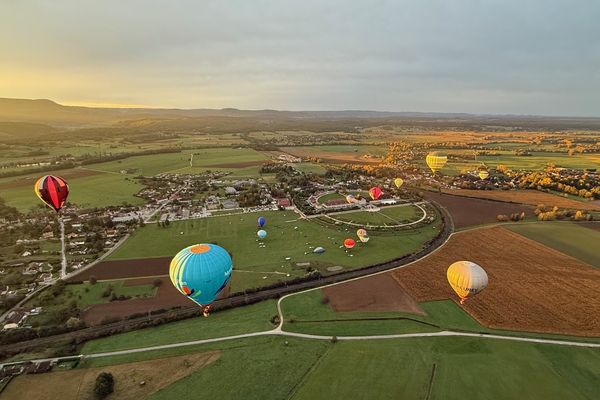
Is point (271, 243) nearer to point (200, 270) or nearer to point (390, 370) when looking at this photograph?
point (200, 270)

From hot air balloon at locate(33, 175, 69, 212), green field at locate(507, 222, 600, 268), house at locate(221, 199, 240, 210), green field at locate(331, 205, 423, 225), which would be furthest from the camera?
house at locate(221, 199, 240, 210)

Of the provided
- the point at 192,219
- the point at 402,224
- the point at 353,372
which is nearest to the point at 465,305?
the point at 353,372

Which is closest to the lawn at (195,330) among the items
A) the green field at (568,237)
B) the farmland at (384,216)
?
the farmland at (384,216)

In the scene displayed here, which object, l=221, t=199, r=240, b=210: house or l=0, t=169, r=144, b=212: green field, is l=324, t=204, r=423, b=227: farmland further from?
l=0, t=169, r=144, b=212: green field

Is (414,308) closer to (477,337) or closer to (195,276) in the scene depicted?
(477,337)

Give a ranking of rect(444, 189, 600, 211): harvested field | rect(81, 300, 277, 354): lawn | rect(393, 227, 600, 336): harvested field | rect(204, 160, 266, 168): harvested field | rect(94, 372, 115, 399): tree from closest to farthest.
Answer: rect(94, 372, 115, 399): tree < rect(81, 300, 277, 354): lawn < rect(393, 227, 600, 336): harvested field < rect(444, 189, 600, 211): harvested field < rect(204, 160, 266, 168): harvested field

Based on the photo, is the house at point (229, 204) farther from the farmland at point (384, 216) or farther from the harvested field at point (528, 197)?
the harvested field at point (528, 197)

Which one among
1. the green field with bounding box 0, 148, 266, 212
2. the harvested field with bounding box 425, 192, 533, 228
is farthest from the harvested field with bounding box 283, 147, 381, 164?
the harvested field with bounding box 425, 192, 533, 228

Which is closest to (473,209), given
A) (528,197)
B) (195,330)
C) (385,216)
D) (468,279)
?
(528,197)
